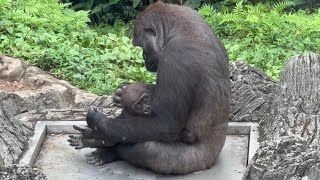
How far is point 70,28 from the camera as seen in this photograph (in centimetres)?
970

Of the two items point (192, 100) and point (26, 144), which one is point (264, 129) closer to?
point (192, 100)

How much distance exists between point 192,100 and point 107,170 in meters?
0.81

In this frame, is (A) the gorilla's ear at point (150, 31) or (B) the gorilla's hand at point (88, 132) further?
(B) the gorilla's hand at point (88, 132)

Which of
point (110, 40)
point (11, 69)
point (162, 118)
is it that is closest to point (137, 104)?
point (162, 118)

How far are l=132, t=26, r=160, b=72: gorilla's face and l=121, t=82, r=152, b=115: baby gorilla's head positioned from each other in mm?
194

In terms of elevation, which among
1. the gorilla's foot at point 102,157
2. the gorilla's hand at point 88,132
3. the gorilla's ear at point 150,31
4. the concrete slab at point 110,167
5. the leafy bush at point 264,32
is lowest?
the concrete slab at point 110,167

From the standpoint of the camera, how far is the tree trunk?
461cm

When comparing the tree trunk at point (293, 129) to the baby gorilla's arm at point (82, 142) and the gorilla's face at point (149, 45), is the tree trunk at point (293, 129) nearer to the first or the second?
the gorilla's face at point (149, 45)

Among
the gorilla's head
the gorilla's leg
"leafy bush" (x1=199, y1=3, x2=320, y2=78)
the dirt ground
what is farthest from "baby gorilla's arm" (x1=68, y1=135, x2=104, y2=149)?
"leafy bush" (x1=199, y1=3, x2=320, y2=78)

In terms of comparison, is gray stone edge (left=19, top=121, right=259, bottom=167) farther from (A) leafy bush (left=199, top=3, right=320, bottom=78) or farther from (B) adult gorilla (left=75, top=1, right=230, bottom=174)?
(A) leafy bush (left=199, top=3, right=320, bottom=78)

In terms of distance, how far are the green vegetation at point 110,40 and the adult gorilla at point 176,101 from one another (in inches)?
103

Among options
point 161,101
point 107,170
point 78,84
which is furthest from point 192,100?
point 78,84

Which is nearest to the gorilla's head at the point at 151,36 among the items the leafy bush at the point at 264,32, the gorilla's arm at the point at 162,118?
the gorilla's arm at the point at 162,118

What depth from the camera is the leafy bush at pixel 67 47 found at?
8488mm
